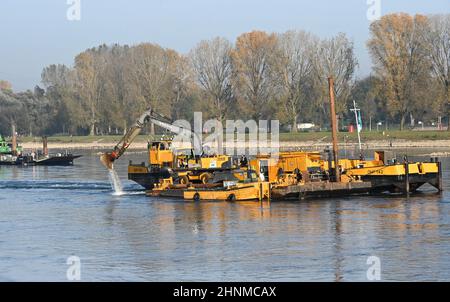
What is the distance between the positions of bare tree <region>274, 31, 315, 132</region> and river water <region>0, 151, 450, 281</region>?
6898cm

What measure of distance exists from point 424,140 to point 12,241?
7955 cm

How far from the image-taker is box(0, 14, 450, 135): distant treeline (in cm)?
11462

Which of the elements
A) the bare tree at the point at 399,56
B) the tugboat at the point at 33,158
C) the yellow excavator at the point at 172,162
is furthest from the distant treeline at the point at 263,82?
the yellow excavator at the point at 172,162

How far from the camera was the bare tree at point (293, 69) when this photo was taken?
12262cm

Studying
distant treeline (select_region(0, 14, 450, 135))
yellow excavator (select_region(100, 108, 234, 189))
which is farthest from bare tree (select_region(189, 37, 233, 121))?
yellow excavator (select_region(100, 108, 234, 189))

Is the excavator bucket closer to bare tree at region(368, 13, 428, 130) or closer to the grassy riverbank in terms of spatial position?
the grassy riverbank

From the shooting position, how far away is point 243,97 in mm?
125875

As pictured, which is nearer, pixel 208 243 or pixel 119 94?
pixel 208 243

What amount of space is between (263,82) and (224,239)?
296 ft

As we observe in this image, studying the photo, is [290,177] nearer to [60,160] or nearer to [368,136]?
[60,160]

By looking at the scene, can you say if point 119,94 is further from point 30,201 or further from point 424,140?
point 30,201

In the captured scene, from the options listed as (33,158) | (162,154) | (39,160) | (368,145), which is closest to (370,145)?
(368,145)
